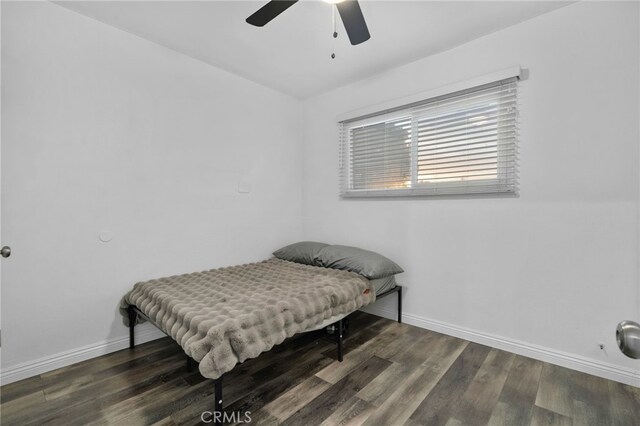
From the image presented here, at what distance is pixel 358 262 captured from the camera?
2.57 m

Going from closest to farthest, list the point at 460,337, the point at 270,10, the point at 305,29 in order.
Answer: the point at 270,10, the point at 305,29, the point at 460,337

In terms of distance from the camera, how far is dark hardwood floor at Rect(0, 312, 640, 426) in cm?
153

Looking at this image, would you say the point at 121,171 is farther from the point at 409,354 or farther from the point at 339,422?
the point at 409,354

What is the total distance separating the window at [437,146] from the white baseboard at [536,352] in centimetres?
115

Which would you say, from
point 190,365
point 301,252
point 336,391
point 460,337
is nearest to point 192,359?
point 190,365

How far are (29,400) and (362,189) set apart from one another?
9.64ft

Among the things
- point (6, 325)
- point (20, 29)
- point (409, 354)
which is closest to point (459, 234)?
point (409, 354)

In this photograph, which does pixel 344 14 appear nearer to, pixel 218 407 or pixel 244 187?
pixel 244 187

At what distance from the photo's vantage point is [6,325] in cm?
183

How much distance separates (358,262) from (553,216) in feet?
4.78

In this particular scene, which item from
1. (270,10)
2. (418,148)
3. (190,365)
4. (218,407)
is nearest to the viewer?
(218,407)

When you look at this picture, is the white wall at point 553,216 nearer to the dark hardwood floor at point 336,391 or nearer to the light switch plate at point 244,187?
the dark hardwood floor at point 336,391

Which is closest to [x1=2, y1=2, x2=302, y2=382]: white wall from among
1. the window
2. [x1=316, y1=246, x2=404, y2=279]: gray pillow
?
[x1=316, y1=246, x2=404, y2=279]: gray pillow

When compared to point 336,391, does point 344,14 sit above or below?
above
